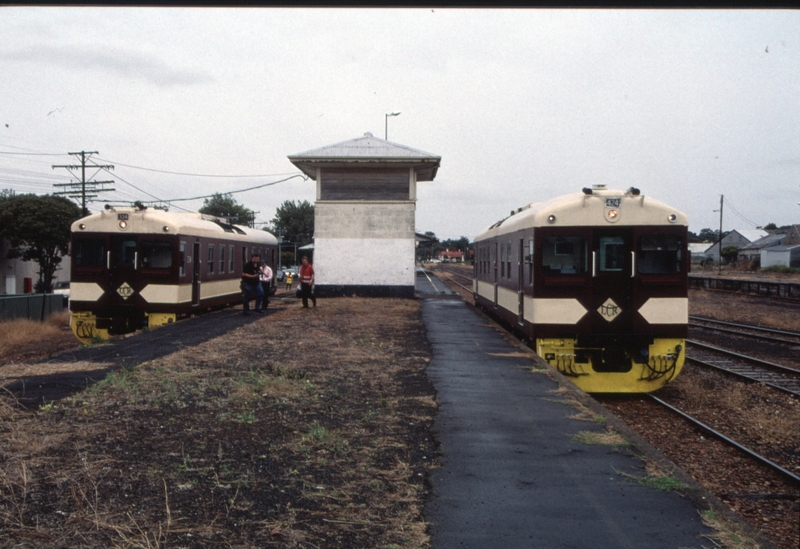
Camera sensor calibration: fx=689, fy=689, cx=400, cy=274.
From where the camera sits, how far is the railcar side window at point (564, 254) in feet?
37.3

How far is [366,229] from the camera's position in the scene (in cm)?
2825

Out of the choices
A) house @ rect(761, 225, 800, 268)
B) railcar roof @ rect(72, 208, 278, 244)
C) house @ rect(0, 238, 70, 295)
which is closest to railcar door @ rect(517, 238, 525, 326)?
railcar roof @ rect(72, 208, 278, 244)

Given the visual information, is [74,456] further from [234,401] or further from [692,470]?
[692,470]

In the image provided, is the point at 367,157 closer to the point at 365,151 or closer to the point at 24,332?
the point at 365,151

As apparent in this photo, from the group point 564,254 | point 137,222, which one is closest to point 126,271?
point 137,222

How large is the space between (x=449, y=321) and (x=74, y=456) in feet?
45.9

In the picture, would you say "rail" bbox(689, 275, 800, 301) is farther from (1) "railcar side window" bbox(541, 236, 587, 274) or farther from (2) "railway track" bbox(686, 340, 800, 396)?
(1) "railcar side window" bbox(541, 236, 587, 274)

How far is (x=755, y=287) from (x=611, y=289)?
3144 cm

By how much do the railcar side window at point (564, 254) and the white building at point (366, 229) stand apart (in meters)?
16.8

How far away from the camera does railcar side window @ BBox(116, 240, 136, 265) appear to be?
17266 mm

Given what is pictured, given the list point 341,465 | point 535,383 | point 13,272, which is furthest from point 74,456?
point 13,272

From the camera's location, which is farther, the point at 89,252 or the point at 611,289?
the point at 89,252

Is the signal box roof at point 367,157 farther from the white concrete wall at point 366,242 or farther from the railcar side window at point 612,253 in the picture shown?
the railcar side window at point 612,253

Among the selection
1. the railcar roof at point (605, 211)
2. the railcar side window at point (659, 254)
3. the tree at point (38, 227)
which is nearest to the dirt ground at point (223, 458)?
the railcar roof at point (605, 211)
